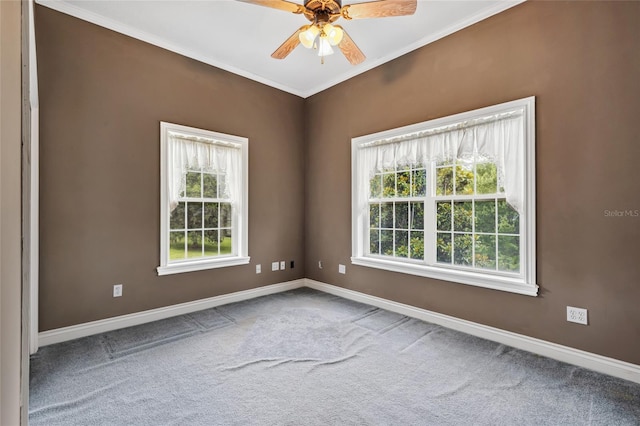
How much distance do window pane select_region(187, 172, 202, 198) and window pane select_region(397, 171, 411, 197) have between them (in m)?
2.47

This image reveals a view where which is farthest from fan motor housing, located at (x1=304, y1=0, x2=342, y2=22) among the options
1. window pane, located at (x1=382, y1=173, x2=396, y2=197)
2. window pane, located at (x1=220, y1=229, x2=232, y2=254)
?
window pane, located at (x1=220, y1=229, x2=232, y2=254)

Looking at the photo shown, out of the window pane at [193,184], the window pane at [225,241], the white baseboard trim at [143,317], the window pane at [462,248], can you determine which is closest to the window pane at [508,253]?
the window pane at [462,248]

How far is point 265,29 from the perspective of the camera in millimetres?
3209

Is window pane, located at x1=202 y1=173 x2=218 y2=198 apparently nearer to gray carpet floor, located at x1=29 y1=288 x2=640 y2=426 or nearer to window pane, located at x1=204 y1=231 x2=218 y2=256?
window pane, located at x1=204 y1=231 x2=218 y2=256

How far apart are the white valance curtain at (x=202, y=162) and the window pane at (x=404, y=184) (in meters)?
2.08

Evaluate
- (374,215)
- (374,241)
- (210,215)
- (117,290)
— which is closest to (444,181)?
(374,215)

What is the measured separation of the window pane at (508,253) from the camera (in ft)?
9.40

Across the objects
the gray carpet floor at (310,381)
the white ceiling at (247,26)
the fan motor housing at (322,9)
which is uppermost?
the white ceiling at (247,26)

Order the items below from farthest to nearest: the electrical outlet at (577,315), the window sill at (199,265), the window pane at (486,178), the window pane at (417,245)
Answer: the window pane at (417,245), the window sill at (199,265), the window pane at (486,178), the electrical outlet at (577,315)

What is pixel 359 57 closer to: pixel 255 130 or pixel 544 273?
pixel 255 130

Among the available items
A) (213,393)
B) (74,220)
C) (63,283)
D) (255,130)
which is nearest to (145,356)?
(213,393)

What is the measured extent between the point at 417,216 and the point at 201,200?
8.63 ft

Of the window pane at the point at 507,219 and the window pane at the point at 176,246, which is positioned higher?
the window pane at the point at 507,219

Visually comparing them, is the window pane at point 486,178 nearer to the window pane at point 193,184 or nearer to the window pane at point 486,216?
the window pane at point 486,216
